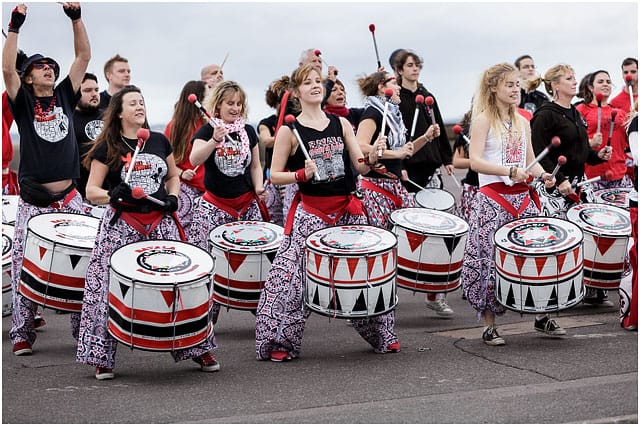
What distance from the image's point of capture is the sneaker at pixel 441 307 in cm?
775

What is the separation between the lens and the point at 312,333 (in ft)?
23.4

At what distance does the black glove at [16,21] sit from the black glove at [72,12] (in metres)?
0.23

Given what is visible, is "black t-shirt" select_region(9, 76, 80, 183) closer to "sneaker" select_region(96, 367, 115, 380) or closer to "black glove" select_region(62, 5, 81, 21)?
"black glove" select_region(62, 5, 81, 21)

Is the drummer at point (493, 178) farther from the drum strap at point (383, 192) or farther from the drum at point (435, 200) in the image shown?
the drum at point (435, 200)

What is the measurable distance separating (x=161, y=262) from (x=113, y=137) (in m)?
0.86

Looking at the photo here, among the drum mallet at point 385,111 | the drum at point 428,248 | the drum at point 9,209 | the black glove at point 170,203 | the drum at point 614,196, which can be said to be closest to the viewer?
the black glove at point 170,203

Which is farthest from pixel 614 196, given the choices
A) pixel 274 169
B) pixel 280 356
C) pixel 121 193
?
pixel 121 193

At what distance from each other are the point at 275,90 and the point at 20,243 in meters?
2.73

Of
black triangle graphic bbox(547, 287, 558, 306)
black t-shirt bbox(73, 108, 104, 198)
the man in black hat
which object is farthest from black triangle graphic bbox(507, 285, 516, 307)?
black t-shirt bbox(73, 108, 104, 198)

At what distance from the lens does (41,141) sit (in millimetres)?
6535

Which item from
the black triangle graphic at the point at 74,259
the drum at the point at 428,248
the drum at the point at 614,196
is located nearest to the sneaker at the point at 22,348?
the black triangle graphic at the point at 74,259

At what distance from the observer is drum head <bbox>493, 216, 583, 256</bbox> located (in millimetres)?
6094

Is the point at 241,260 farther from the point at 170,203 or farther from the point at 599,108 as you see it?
the point at 599,108

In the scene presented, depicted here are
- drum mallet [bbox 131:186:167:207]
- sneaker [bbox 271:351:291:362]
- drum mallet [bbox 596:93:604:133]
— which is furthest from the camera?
drum mallet [bbox 596:93:604:133]
